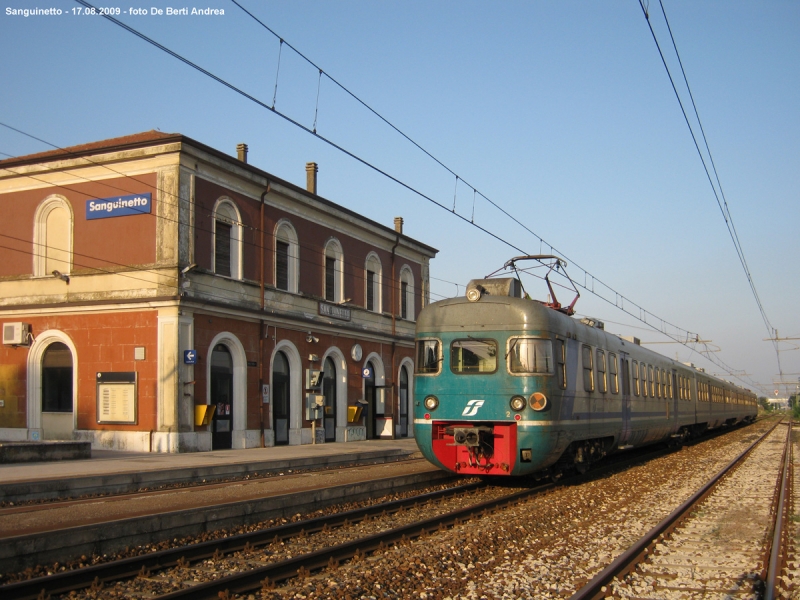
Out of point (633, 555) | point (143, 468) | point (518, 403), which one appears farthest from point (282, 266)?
point (633, 555)

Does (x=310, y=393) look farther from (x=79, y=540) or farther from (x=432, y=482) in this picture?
(x=79, y=540)

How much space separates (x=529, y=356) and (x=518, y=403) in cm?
78

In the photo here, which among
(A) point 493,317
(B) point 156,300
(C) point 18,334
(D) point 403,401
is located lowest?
(D) point 403,401

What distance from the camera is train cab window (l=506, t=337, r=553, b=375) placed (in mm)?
13375

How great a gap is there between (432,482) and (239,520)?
226 inches

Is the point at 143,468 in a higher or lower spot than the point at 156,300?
lower

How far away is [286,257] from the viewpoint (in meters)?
28.3

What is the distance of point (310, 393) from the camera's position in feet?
93.7

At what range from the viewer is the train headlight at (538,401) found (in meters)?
13.1

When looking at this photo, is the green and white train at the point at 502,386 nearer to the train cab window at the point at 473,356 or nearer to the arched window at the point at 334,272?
the train cab window at the point at 473,356

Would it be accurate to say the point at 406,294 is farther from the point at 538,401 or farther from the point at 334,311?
the point at 538,401

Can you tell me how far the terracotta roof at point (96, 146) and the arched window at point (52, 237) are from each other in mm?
1386

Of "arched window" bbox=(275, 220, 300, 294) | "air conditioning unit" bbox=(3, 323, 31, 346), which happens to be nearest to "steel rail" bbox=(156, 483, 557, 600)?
"arched window" bbox=(275, 220, 300, 294)

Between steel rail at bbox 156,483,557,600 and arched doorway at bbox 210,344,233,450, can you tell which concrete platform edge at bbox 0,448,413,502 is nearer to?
arched doorway at bbox 210,344,233,450
